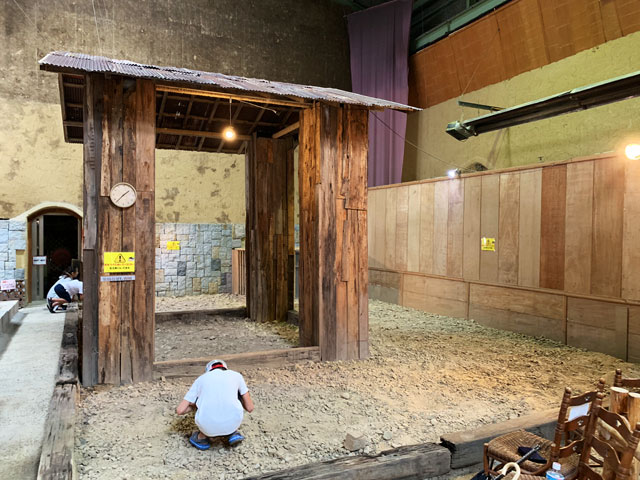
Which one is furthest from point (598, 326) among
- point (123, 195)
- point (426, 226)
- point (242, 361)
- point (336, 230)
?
point (123, 195)

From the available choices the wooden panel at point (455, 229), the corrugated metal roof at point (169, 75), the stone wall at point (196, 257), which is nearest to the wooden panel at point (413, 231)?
the wooden panel at point (455, 229)

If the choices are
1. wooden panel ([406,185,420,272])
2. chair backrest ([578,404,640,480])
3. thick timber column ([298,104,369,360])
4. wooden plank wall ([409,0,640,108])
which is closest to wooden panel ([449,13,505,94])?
wooden plank wall ([409,0,640,108])

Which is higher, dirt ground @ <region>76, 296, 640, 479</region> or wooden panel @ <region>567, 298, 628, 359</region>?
wooden panel @ <region>567, 298, 628, 359</region>

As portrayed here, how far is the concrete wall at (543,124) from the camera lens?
291 inches

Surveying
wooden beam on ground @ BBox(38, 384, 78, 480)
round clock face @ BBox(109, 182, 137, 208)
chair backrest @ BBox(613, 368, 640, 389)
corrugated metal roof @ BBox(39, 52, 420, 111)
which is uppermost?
corrugated metal roof @ BBox(39, 52, 420, 111)

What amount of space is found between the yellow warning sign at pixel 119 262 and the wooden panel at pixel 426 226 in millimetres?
6367

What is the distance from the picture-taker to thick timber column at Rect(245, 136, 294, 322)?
8359mm

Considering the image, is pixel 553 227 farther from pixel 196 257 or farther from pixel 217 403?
pixel 196 257

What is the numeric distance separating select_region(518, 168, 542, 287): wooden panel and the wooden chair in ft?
16.4

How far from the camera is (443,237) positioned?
9.13 meters

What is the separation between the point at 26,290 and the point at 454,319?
974 cm

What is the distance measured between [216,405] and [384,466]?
1.29 metres

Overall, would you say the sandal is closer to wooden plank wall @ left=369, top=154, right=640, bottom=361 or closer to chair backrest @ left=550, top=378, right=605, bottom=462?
chair backrest @ left=550, top=378, right=605, bottom=462

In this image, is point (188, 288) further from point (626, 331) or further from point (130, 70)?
point (626, 331)
